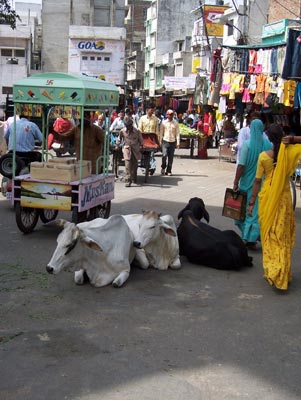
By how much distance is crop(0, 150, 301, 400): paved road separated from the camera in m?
3.93

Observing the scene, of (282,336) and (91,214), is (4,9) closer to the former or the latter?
(91,214)

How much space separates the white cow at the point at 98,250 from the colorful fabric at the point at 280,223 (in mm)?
1502

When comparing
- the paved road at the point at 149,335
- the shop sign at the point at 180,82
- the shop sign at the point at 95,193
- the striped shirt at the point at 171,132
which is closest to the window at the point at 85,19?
the shop sign at the point at 180,82

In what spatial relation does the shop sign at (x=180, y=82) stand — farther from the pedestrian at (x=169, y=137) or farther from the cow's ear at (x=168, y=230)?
the cow's ear at (x=168, y=230)

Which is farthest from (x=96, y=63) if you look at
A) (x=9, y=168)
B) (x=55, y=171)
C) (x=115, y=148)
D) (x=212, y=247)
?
(x=212, y=247)

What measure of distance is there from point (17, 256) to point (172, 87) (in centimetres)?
3024

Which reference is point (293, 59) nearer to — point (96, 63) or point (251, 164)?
point (251, 164)

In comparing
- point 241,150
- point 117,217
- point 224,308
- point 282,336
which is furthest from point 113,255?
point 241,150

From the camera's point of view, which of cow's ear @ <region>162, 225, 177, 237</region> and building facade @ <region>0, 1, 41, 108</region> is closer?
cow's ear @ <region>162, 225, 177, 237</region>

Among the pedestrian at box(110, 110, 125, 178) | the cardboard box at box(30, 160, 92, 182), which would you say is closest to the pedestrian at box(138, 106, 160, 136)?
the pedestrian at box(110, 110, 125, 178)

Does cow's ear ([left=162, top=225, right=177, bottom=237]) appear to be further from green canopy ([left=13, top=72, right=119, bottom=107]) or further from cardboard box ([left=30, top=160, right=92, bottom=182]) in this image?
green canopy ([left=13, top=72, right=119, bottom=107])

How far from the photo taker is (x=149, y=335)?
16.0 feet

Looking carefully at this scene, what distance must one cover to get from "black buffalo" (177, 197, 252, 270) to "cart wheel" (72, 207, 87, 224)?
1569 mm

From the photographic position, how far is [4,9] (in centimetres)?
1108
